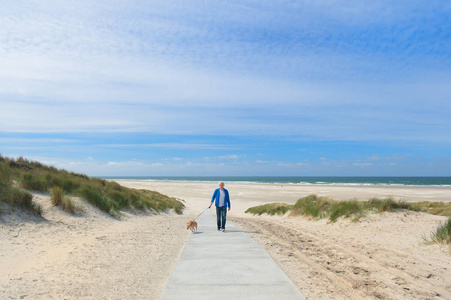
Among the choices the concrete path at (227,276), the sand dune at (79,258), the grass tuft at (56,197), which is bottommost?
the sand dune at (79,258)

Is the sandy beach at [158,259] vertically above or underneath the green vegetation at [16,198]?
underneath

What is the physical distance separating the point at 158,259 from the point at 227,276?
7.61 ft

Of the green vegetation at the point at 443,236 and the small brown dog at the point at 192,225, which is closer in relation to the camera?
the green vegetation at the point at 443,236

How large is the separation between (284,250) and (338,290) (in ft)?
9.61

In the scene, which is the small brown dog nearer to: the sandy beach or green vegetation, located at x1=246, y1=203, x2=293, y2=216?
the sandy beach

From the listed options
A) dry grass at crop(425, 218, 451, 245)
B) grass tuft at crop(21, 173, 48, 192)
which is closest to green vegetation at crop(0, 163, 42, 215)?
grass tuft at crop(21, 173, 48, 192)

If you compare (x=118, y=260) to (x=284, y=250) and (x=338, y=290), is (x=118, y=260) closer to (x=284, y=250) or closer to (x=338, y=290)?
(x=284, y=250)

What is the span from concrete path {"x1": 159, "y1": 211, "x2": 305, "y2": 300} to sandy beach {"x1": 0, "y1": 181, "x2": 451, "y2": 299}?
1.01 ft

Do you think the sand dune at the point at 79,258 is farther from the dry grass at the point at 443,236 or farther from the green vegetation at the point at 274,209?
the green vegetation at the point at 274,209

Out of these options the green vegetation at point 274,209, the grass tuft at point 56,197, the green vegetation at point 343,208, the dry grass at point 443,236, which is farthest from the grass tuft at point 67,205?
the green vegetation at point 274,209

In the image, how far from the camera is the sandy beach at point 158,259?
16.8ft

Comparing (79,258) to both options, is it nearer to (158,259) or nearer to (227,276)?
(158,259)

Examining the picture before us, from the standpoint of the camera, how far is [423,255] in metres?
7.70

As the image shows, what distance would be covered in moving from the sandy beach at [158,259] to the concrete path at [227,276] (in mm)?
308
